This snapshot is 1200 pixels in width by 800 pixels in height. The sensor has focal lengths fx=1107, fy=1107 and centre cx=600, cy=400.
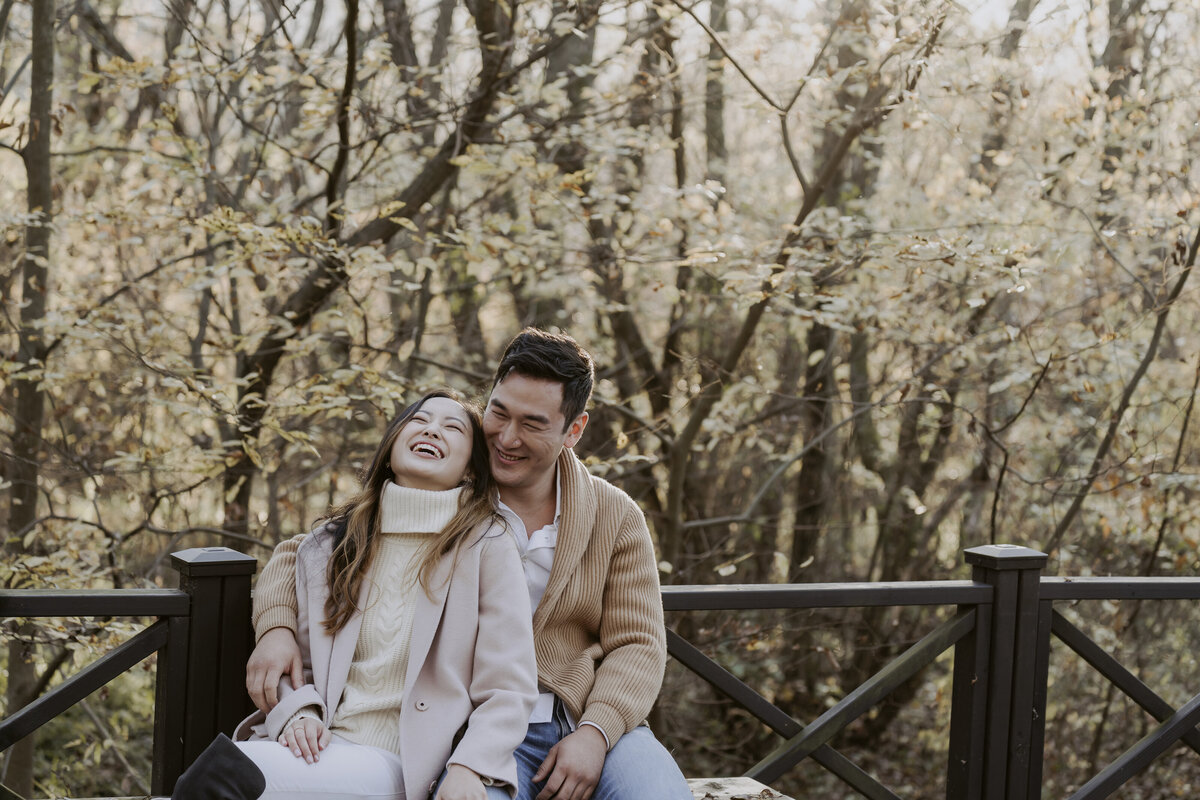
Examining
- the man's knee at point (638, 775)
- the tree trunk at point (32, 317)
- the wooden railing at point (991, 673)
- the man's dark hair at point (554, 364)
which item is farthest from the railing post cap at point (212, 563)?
the tree trunk at point (32, 317)

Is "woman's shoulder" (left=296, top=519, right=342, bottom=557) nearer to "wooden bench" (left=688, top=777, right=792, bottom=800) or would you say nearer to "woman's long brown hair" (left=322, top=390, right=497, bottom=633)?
"woman's long brown hair" (left=322, top=390, right=497, bottom=633)

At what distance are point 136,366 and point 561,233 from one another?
2.47 m

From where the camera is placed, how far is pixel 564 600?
251 centimetres

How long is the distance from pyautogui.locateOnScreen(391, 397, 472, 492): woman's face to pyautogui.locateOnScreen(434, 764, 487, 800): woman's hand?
0.59 meters

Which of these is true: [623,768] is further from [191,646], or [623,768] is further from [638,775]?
[191,646]

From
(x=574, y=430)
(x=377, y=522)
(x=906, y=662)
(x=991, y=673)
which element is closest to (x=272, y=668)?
(x=377, y=522)

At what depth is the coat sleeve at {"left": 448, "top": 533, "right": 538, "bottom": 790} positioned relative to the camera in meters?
2.19

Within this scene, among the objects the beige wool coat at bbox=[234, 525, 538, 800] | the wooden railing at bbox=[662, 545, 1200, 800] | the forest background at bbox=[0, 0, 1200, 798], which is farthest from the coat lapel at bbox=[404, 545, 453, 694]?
the forest background at bbox=[0, 0, 1200, 798]

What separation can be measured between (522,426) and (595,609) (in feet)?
1.50

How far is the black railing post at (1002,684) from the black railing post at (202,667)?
1.97 meters

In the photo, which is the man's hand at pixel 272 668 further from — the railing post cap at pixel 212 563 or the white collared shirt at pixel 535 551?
the white collared shirt at pixel 535 551

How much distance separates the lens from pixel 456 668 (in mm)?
2273

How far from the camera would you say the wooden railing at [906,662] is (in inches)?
102

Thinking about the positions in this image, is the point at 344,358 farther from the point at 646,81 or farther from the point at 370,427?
the point at 646,81
